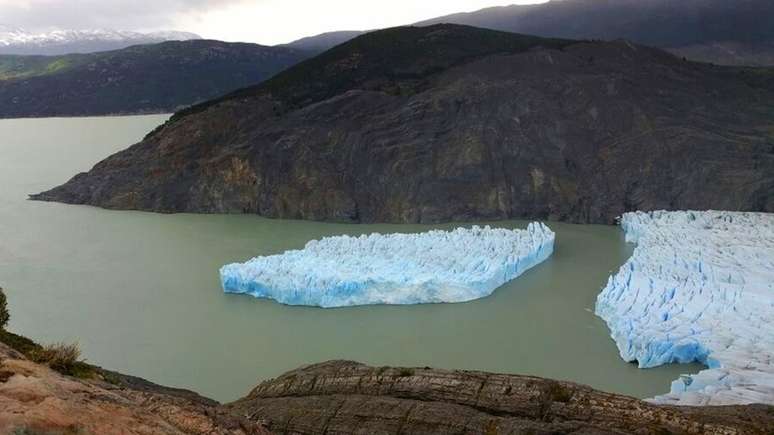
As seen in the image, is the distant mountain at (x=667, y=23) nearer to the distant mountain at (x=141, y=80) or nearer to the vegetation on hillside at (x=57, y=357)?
A: the distant mountain at (x=141, y=80)

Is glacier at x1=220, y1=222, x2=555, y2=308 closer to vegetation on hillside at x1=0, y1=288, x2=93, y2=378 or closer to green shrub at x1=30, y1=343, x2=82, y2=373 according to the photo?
vegetation on hillside at x1=0, y1=288, x2=93, y2=378

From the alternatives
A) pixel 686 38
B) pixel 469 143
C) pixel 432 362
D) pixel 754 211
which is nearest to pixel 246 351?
pixel 432 362

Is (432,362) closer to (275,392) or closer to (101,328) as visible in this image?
(275,392)

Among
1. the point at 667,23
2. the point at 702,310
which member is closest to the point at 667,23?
the point at 667,23

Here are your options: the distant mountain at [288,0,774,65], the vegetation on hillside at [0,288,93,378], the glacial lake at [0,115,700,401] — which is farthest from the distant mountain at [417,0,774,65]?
the vegetation on hillside at [0,288,93,378]

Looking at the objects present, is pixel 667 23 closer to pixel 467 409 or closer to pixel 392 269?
pixel 392 269

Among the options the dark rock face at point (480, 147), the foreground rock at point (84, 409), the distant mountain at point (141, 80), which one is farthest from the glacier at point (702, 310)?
the distant mountain at point (141, 80)
